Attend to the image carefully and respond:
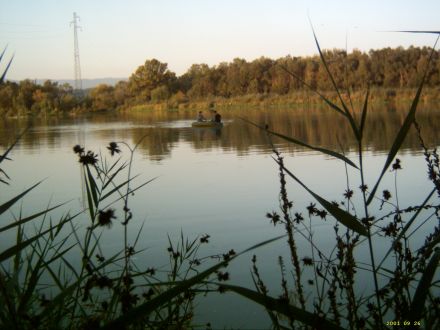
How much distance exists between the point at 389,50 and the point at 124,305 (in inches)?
2106

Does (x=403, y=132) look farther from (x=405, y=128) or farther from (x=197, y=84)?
(x=197, y=84)

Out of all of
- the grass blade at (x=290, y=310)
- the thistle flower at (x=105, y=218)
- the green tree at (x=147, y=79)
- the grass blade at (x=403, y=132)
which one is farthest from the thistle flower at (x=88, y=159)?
the green tree at (x=147, y=79)

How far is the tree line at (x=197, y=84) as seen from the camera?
155 ft

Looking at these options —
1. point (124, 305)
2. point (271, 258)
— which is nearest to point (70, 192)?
point (271, 258)

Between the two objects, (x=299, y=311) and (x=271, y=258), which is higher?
(x=299, y=311)

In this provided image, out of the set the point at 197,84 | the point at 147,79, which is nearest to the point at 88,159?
the point at 197,84

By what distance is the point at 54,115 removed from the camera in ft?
191

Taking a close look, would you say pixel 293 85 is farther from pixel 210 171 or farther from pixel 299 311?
pixel 299 311

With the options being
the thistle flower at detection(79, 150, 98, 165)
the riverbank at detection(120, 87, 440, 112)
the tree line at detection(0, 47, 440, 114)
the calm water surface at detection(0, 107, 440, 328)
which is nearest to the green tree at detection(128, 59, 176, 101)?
the tree line at detection(0, 47, 440, 114)

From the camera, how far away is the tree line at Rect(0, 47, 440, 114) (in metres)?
47.2

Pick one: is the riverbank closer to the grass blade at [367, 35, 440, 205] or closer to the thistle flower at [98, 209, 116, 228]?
the grass blade at [367, 35, 440, 205]

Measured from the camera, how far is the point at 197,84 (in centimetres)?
6181

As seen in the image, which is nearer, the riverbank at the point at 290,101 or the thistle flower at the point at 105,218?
the thistle flower at the point at 105,218

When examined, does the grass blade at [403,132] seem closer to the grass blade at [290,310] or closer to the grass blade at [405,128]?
the grass blade at [405,128]
